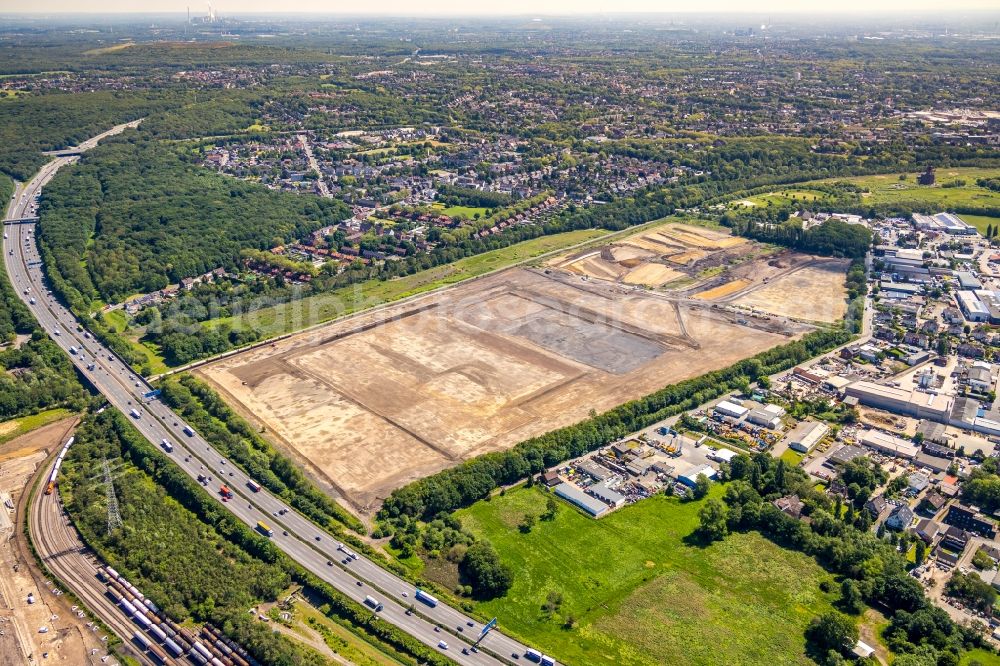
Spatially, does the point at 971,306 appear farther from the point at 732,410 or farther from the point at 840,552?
the point at 840,552

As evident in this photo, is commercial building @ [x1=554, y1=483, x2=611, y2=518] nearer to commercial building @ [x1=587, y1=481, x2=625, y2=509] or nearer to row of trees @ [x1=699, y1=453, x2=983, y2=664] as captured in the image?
commercial building @ [x1=587, y1=481, x2=625, y2=509]

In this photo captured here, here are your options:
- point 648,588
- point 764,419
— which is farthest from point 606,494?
point 764,419

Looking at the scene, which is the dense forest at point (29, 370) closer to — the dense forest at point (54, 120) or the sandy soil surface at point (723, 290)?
the sandy soil surface at point (723, 290)

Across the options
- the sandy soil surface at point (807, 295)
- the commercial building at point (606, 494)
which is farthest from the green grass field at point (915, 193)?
the commercial building at point (606, 494)

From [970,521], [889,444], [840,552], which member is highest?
[889,444]

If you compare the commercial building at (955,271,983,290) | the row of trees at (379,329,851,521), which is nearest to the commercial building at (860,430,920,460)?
the row of trees at (379,329,851,521)

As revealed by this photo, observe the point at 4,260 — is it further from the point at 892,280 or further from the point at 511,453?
the point at 892,280
